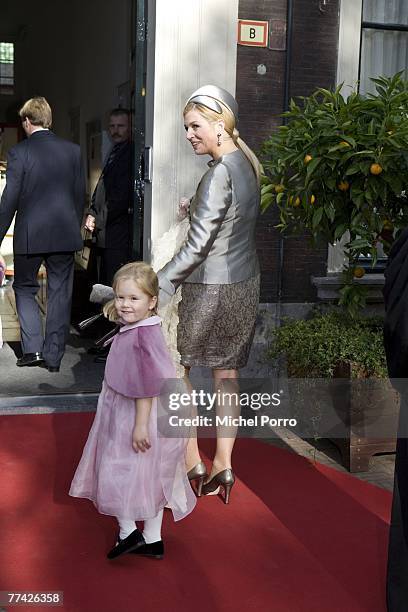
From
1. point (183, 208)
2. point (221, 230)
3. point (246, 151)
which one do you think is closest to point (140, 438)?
point (221, 230)

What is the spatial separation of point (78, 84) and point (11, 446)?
10255 millimetres

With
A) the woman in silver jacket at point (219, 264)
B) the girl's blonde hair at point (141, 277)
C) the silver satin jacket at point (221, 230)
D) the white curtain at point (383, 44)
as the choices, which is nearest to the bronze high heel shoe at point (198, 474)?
the woman in silver jacket at point (219, 264)

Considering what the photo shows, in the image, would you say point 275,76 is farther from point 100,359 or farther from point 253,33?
point 100,359

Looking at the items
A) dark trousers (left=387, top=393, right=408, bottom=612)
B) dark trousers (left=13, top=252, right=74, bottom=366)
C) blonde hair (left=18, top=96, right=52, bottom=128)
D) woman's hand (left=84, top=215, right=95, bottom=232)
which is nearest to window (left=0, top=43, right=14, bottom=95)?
woman's hand (left=84, top=215, right=95, bottom=232)

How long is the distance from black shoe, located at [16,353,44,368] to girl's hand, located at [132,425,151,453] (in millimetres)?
3606

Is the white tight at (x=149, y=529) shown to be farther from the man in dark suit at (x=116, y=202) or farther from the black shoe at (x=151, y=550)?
the man in dark suit at (x=116, y=202)

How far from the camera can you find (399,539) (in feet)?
10.3

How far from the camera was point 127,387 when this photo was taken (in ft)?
12.6

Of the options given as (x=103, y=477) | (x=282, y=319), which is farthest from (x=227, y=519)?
(x=282, y=319)

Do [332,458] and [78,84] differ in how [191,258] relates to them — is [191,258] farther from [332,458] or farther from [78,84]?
[78,84]

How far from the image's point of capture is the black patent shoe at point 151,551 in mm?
3951

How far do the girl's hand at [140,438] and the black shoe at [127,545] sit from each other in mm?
428

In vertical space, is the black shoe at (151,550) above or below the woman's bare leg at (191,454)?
below

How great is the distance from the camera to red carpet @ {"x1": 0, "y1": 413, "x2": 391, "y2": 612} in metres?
3.64
